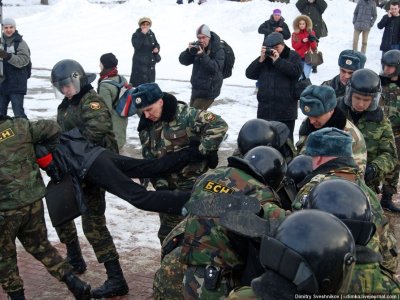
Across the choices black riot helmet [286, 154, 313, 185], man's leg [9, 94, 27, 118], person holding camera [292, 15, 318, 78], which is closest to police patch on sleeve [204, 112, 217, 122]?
black riot helmet [286, 154, 313, 185]

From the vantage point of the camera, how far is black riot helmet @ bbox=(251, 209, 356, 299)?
96.7 inches

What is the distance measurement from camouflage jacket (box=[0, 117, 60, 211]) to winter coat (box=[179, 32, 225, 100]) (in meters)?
4.53

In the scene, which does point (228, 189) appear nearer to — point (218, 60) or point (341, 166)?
point (341, 166)

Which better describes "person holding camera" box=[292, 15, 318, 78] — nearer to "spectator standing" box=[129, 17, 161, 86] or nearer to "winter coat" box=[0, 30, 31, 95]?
"spectator standing" box=[129, 17, 161, 86]

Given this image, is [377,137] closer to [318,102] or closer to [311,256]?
[318,102]

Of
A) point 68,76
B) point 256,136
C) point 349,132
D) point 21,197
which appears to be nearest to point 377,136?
point 349,132

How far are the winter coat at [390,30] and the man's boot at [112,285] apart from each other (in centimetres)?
1080

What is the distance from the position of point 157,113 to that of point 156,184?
26.4 inches

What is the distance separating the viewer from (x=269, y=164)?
4125mm

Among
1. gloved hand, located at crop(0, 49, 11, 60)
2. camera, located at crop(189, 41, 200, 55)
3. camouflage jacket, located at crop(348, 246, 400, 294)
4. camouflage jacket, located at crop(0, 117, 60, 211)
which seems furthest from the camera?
gloved hand, located at crop(0, 49, 11, 60)

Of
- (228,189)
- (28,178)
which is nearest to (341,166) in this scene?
(228,189)

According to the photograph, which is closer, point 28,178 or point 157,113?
point 28,178

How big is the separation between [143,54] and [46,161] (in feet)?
23.3

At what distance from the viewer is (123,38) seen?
20172 mm
